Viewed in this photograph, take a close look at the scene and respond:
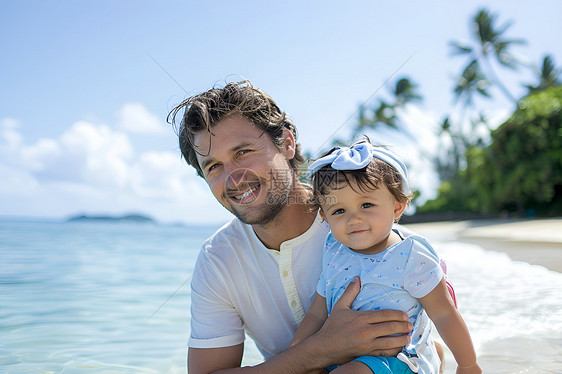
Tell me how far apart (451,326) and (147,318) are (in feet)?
16.8

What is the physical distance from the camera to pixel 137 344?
504 centimetres

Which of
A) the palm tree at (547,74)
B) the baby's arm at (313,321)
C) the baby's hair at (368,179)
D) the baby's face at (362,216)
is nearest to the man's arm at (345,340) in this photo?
the baby's arm at (313,321)

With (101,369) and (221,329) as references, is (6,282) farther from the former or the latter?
(221,329)

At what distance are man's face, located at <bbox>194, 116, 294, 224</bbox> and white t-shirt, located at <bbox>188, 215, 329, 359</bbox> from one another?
247 millimetres

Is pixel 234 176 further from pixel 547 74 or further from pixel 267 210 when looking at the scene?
pixel 547 74

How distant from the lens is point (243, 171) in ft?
8.84

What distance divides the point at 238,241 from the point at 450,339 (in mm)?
1354

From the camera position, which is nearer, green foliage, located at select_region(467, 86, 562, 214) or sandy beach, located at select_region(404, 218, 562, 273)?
sandy beach, located at select_region(404, 218, 562, 273)

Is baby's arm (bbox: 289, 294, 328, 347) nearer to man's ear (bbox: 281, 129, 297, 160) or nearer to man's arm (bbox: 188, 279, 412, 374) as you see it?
man's arm (bbox: 188, 279, 412, 374)

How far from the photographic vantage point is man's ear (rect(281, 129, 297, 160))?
3088mm

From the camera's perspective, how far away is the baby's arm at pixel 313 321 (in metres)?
2.34

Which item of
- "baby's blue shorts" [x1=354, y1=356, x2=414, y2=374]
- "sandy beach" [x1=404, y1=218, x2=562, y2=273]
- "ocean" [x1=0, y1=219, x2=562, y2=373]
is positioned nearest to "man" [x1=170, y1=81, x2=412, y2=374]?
"baby's blue shorts" [x1=354, y1=356, x2=414, y2=374]

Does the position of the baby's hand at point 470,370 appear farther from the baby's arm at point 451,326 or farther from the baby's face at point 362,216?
the baby's face at point 362,216

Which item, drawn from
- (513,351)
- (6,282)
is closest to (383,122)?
(6,282)
